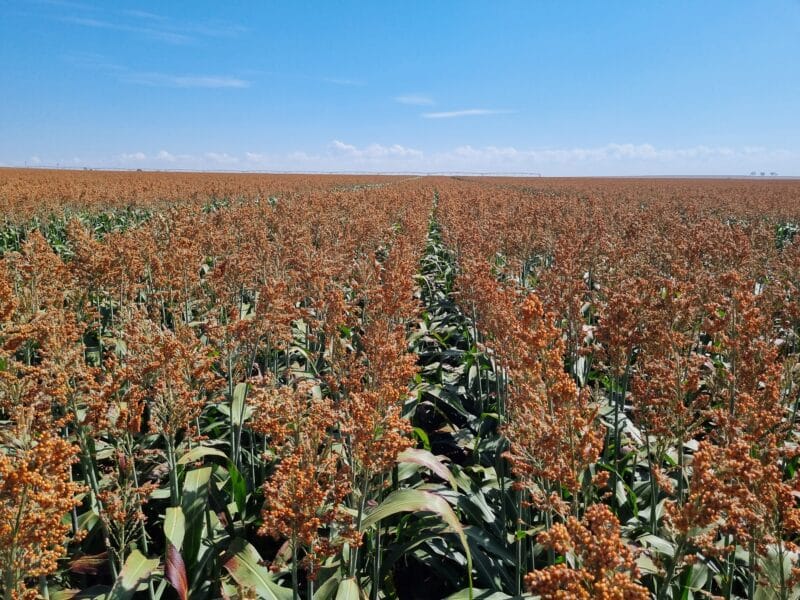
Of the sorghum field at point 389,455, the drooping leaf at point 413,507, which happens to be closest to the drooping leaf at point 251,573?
the sorghum field at point 389,455

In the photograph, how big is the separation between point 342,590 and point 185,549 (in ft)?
3.68

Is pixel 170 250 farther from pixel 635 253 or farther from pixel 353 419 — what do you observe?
pixel 635 253

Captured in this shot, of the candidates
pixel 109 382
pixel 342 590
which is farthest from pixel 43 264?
pixel 342 590

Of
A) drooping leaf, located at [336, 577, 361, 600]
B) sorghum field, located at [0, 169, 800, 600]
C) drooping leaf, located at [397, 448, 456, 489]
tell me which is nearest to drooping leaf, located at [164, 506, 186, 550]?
sorghum field, located at [0, 169, 800, 600]

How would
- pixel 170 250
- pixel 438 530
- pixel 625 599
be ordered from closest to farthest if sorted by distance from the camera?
pixel 625 599 → pixel 438 530 → pixel 170 250

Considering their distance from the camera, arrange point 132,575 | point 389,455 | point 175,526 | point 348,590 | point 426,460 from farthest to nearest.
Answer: point 426,460, point 175,526, point 132,575, point 348,590, point 389,455

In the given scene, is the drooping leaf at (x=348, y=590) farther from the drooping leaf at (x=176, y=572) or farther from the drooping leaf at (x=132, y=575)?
the drooping leaf at (x=132, y=575)

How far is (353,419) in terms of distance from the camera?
2.66m

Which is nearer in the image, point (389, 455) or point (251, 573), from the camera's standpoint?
→ point (389, 455)

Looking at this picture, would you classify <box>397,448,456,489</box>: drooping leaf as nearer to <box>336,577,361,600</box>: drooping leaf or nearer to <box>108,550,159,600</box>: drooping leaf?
<box>336,577,361,600</box>: drooping leaf

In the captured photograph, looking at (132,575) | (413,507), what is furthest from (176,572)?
(413,507)

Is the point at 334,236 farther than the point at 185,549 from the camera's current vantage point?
Yes

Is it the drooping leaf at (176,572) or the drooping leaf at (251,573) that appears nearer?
the drooping leaf at (176,572)

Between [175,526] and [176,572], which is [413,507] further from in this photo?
[175,526]
